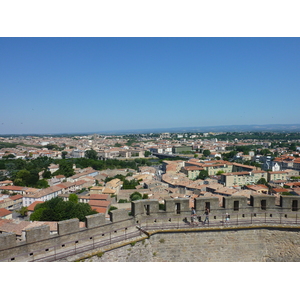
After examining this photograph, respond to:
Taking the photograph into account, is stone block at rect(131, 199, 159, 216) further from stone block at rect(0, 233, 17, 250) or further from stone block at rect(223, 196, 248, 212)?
stone block at rect(0, 233, 17, 250)

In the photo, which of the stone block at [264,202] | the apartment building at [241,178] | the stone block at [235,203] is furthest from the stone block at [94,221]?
the apartment building at [241,178]

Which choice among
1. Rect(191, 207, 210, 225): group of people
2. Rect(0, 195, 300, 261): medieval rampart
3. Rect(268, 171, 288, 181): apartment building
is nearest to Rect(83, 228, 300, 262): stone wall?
Rect(0, 195, 300, 261): medieval rampart

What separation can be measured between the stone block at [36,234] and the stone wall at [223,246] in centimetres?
123

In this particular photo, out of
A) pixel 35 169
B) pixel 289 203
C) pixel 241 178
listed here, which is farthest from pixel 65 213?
pixel 35 169

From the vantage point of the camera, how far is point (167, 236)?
4.11 m

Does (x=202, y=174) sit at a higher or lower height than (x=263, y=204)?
lower

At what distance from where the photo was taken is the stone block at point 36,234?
3.50 metres

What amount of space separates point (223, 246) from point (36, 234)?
2.85 metres

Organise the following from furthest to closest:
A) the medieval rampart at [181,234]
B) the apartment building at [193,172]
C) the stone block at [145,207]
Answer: the apartment building at [193,172]
the stone block at [145,207]
the medieval rampart at [181,234]

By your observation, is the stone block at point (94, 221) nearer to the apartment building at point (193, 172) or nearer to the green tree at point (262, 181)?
the green tree at point (262, 181)

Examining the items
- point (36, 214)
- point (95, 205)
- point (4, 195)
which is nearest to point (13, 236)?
point (36, 214)

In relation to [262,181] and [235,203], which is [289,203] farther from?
[262,181]

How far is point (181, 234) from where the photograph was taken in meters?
4.12

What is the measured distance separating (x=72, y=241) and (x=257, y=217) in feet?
10.3
